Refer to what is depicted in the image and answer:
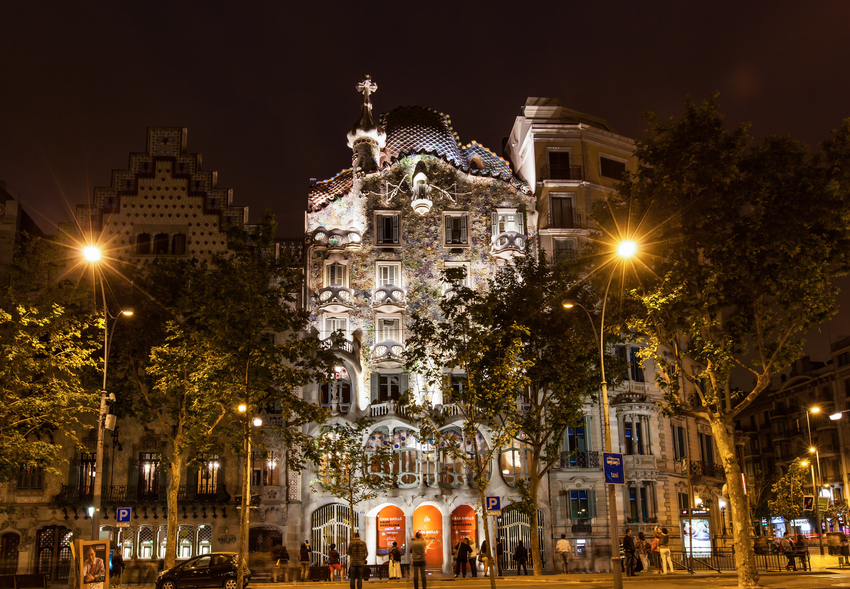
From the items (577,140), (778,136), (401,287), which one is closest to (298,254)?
(401,287)

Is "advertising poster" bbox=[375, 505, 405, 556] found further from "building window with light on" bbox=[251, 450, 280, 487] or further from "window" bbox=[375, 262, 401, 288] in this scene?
"window" bbox=[375, 262, 401, 288]

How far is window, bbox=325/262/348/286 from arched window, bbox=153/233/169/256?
9118 millimetres

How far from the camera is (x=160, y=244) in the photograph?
46.9m

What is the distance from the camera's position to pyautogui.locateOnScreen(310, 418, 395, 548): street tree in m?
38.5

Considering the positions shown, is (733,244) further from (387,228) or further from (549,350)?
(387,228)

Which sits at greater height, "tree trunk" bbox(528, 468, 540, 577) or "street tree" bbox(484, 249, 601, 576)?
"street tree" bbox(484, 249, 601, 576)

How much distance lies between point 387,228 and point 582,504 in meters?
19.2

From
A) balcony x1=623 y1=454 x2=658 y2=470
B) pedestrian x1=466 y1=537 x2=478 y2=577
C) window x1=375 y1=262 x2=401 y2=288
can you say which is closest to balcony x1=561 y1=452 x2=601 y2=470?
balcony x1=623 y1=454 x2=658 y2=470

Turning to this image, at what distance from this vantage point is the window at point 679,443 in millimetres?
48500

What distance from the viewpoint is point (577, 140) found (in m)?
50.8

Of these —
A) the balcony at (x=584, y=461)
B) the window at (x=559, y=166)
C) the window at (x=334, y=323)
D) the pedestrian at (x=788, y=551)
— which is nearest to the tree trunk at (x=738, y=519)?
the pedestrian at (x=788, y=551)

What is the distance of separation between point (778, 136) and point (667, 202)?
13.8 feet

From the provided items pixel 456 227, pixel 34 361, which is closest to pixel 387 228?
pixel 456 227

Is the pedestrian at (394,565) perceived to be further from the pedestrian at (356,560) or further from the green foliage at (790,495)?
the green foliage at (790,495)
